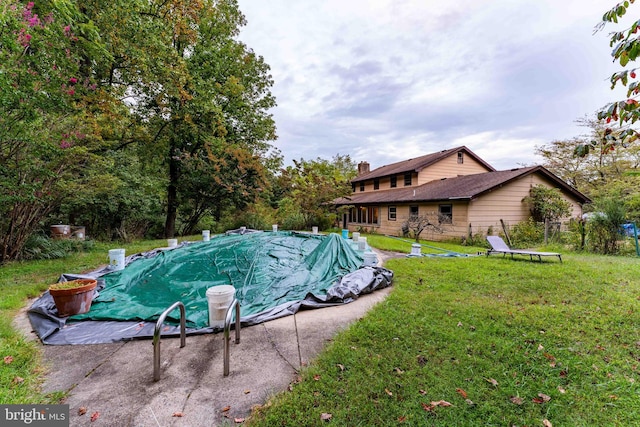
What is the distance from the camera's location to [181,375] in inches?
96.4

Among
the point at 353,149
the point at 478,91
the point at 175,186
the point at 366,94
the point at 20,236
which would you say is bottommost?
the point at 20,236

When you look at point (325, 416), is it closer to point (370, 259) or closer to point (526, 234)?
point (370, 259)

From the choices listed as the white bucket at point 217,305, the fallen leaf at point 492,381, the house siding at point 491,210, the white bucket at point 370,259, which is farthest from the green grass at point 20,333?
the house siding at point 491,210

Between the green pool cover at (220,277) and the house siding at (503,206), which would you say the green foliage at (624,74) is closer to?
the green pool cover at (220,277)

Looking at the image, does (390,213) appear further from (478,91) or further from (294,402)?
(294,402)

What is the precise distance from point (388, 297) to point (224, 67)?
12932mm

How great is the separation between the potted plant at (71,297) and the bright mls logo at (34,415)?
2067 mm

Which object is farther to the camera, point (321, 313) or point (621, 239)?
point (621, 239)

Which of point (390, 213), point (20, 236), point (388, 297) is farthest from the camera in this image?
point (390, 213)

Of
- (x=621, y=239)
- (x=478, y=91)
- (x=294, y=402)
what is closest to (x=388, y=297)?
(x=294, y=402)

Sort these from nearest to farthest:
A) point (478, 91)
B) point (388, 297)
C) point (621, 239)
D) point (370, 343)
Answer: point (370, 343) → point (388, 297) → point (621, 239) → point (478, 91)

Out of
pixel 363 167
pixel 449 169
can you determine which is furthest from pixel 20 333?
pixel 363 167

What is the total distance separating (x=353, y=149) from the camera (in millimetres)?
35656

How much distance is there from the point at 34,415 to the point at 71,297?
221 cm
